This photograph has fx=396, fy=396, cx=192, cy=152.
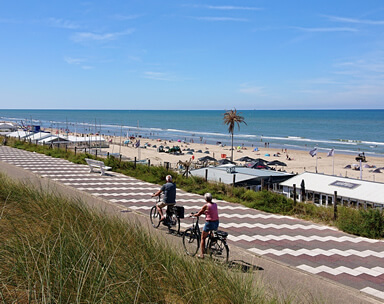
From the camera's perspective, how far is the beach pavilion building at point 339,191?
14984 millimetres

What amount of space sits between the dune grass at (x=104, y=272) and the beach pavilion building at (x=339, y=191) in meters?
11.9

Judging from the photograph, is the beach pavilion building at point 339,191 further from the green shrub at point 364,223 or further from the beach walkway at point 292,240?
the beach walkway at point 292,240

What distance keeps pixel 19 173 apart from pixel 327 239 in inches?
526

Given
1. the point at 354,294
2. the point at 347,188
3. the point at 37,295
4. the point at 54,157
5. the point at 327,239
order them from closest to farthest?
the point at 37,295, the point at 354,294, the point at 327,239, the point at 347,188, the point at 54,157

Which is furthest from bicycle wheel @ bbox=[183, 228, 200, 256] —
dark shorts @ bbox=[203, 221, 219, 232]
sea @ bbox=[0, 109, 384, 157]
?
sea @ bbox=[0, 109, 384, 157]

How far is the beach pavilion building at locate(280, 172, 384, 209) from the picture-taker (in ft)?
49.2

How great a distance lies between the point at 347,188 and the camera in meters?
16.2

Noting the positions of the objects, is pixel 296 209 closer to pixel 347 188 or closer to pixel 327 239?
pixel 327 239

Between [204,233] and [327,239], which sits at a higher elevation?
[204,233]

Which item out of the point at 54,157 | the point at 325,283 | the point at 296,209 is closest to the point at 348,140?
the point at 54,157

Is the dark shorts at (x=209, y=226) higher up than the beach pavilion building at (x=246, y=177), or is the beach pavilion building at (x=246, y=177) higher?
the dark shorts at (x=209, y=226)

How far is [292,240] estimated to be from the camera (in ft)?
29.2

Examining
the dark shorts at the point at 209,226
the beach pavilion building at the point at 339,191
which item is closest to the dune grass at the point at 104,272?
the dark shorts at the point at 209,226

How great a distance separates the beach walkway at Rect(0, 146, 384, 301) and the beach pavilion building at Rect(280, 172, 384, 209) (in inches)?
204
